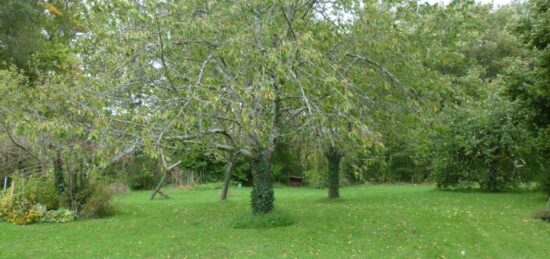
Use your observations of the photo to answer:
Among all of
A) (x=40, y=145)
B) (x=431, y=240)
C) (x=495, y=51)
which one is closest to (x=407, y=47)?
(x=431, y=240)

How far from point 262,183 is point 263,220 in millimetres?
762

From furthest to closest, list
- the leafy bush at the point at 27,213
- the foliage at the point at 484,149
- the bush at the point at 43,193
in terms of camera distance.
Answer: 1. the foliage at the point at 484,149
2. the bush at the point at 43,193
3. the leafy bush at the point at 27,213

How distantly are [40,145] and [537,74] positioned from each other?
1249 cm

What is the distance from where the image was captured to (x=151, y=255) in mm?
7754

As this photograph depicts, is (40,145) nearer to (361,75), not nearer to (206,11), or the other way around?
(206,11)

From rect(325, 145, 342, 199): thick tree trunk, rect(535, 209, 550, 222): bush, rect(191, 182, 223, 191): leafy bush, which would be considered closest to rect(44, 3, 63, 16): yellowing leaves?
rect(191, 182, 223, 191): leafy bush

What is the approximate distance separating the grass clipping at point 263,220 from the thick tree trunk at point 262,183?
6.0 inches

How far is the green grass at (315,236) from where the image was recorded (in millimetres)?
7648

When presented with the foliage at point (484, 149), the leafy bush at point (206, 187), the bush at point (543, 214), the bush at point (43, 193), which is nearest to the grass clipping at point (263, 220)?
the bush at point (543, 214)

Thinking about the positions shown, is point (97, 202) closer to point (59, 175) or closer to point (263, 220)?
point (59, 175)

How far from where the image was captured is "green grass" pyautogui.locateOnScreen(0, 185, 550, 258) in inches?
301

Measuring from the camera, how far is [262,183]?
9.59m

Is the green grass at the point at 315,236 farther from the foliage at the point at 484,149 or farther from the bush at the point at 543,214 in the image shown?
the foliage at the point at 484,149

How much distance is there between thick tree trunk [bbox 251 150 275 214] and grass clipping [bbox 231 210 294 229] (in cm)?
15
